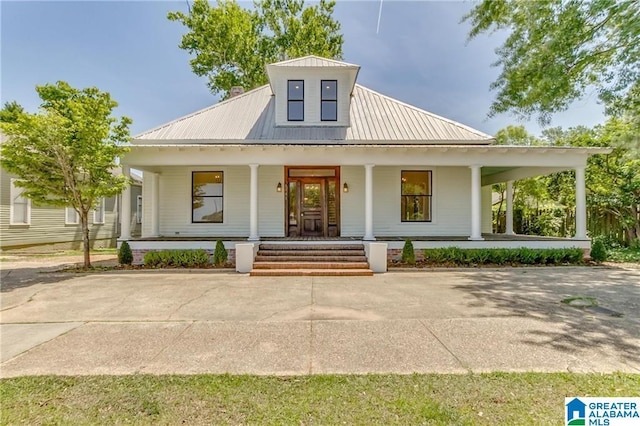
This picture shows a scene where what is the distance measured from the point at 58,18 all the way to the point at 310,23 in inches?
635

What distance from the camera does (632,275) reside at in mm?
8180

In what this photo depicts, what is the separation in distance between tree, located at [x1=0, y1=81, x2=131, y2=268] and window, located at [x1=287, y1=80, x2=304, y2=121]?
565 centimetres

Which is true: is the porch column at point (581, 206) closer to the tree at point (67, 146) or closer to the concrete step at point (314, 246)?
the concrete step at point (314, 246)

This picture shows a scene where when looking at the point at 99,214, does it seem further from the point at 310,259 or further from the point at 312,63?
the point at 310,259

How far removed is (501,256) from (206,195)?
10.5 meters

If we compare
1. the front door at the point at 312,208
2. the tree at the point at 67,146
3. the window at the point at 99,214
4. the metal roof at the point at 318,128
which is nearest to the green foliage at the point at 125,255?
the tree at the point at 67,146

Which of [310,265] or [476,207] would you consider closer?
[310,265]

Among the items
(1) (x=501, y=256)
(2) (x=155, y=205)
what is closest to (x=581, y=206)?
(1) (x=501, y=256)

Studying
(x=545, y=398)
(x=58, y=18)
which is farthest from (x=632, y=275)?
(x=58, y=18)

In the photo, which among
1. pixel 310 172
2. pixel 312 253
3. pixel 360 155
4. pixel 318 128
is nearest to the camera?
pixel 312 253

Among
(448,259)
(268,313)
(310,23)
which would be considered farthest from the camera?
(310,23)

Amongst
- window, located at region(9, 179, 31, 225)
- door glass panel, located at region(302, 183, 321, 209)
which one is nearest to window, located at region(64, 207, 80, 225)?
window, located at region(9, 179, 31, 225)

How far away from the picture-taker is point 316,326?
14.8 ft

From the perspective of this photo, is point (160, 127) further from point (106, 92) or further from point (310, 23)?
point (310, 23)
